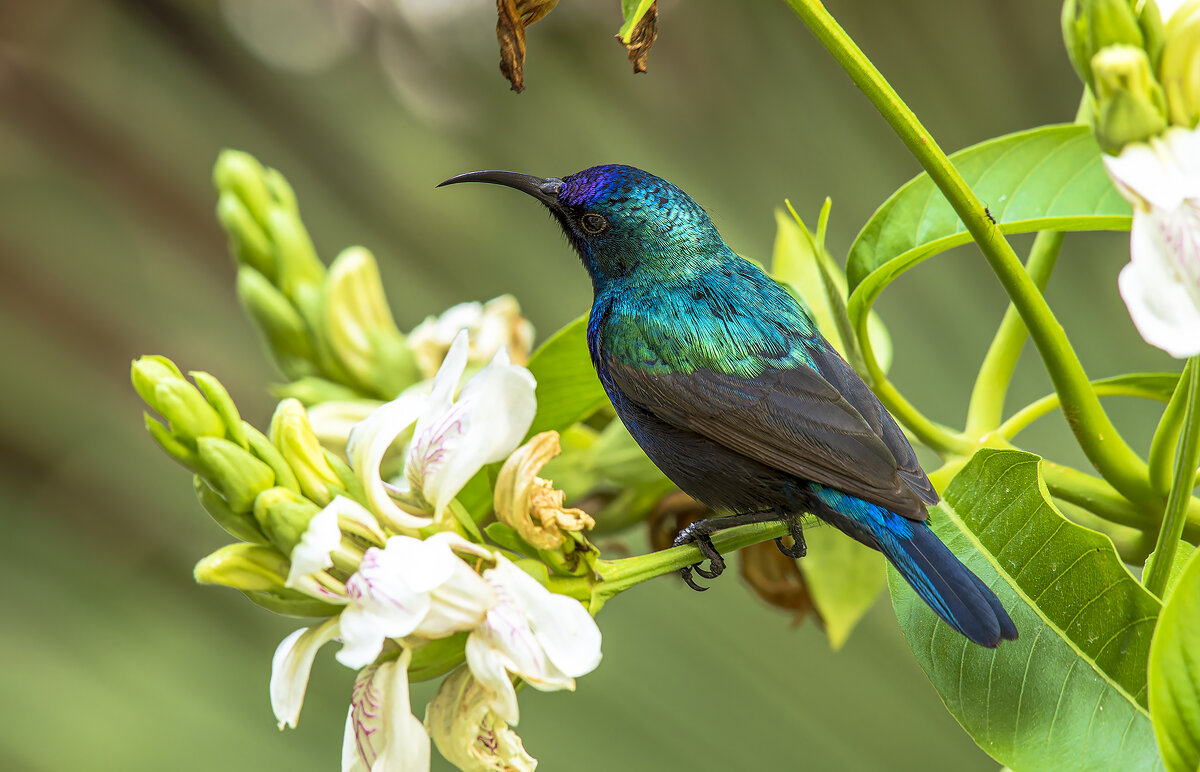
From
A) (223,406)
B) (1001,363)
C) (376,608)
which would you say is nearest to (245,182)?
(223,406)

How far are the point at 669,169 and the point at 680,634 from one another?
67cm

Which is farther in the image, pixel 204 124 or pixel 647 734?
pixel 204 124

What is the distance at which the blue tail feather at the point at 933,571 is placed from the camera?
50 cm

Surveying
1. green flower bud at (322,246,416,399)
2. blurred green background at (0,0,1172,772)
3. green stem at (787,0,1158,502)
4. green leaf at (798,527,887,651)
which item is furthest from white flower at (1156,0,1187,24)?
blurred green background at (0,0,1172,772)

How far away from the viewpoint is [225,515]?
503 mm

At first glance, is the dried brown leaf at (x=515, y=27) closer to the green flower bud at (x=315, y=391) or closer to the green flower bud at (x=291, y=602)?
the green flower bud at (x=291, y=602)

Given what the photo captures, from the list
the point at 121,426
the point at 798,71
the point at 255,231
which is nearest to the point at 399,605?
the point at 255,231

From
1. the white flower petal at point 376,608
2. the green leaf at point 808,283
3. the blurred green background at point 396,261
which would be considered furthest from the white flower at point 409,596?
the blurred green background at point 396,261

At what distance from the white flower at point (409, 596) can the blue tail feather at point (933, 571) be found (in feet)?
0.81

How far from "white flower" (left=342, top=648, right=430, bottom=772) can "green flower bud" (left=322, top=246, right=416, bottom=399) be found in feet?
1.53

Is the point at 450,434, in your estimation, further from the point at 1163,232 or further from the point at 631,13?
the point at 1163,232

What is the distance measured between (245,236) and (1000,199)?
69cm

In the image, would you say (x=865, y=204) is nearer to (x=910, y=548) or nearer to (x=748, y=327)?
(x=748, y=327)

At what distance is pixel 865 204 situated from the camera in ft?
4.59
